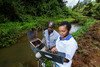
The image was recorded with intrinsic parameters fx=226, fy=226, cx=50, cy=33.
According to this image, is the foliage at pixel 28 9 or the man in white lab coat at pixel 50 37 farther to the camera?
the foliage at pixel 28 9

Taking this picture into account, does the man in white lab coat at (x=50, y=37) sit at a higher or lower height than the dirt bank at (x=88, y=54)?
higher

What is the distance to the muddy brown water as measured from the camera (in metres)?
9.66

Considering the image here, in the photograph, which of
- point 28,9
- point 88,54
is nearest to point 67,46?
point 88,54

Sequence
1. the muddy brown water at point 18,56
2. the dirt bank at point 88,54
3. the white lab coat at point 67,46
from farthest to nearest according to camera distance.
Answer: the muddy brown water at point 18,56, the dirt bank at point 88,54, the white lab coat at point 67,46

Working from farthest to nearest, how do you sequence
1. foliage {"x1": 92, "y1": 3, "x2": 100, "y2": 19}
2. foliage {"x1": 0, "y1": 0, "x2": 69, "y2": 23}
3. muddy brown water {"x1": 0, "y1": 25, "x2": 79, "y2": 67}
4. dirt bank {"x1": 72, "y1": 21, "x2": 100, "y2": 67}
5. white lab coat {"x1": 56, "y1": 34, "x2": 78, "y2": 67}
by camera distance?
1. foliage {"x1": 92, "y1": 3, "x2": 100, "y2": 19}
2. foliage {"x1": 0, "y1": 0, "x2": 69, "y2": 23}
3. muddy brown water {"x1": 0, "y1": 25, "x2": 79, "y2": 67}
4. dirt bank {"x1": 72, "y1": 21, "x2": 100, "y2": 67}
5. white lab coat {"x1": 56, "y1": 34, "x2": 78, "y2": 67}

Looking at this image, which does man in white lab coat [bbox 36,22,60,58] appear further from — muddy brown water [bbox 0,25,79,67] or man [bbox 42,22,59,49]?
muddy brown water [bbox 0,25,79,67]

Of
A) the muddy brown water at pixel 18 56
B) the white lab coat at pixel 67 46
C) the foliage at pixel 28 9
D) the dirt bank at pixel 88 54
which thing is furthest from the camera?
the foliage at pixel 28 9

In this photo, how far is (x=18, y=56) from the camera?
423 inches

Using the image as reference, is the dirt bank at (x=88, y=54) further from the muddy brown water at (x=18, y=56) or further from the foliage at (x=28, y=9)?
the foliage at (x=28, y=9)

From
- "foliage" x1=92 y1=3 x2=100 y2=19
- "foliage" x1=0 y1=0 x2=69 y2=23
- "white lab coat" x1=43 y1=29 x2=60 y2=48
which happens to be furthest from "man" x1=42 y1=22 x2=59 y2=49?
"foliage" x1=92 y1=3 x2=100 y2=19

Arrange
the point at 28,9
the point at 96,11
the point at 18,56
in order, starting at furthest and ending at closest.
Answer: the point at 96,11 < the point at 28,9 < the point at 18,56

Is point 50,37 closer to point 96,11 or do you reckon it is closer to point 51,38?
point 51,38

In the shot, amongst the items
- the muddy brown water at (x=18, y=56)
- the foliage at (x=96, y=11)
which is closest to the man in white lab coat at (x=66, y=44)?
the muddy brown water at (x=18, y=56)

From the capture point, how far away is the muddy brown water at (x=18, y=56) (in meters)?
9.66
